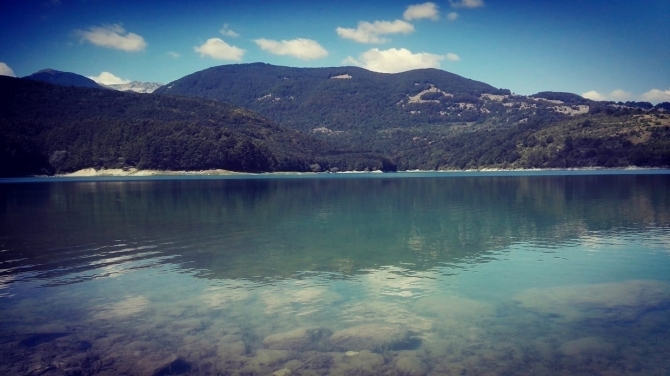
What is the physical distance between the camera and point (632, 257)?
22703mm

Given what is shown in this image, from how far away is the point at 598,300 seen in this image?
1560 centimetres

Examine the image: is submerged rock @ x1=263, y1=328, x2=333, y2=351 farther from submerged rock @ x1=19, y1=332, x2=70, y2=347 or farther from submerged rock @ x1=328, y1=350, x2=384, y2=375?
submerged rock @ x1=19, y1=332, x2=70, y2=347

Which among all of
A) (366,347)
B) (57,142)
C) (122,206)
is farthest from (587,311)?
(57,142)

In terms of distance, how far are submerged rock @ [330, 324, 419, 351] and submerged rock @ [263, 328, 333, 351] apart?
29cm

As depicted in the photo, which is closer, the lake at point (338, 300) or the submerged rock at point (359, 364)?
the submerged rock at point (359, 364)

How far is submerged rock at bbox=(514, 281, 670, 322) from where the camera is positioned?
14.2m

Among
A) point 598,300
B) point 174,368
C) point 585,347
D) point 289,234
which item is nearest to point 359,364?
point 174,368

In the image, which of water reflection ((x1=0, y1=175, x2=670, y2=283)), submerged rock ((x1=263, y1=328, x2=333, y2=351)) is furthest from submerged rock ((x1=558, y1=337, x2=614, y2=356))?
water reflection ((x1=0, y1=175, x2=670, y2=283))

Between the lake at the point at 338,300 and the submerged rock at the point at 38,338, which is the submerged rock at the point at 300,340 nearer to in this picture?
the lake at the point at 338,300

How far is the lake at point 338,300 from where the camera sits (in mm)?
11094

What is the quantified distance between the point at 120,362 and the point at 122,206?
44783mm

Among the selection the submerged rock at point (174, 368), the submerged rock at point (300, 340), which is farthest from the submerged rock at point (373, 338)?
the submerged rock at point (174, 368)

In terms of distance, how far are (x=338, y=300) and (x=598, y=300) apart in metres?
8.65

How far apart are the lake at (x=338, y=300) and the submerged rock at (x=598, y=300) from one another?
3.4 inches
